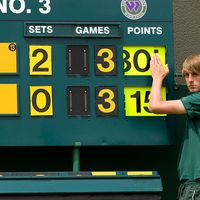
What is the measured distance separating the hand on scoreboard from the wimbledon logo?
372mm

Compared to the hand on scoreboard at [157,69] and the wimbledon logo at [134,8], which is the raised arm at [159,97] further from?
the wimbledon logo at [134,8]

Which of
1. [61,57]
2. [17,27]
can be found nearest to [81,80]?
[61,57]

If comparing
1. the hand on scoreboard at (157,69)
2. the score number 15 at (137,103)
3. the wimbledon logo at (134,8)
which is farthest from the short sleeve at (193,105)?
the wimbledon logo at (134,8)

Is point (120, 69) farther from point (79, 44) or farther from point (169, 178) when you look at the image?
point (169, 178)

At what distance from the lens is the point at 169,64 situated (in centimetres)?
551

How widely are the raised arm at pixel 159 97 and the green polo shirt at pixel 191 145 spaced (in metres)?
0.06

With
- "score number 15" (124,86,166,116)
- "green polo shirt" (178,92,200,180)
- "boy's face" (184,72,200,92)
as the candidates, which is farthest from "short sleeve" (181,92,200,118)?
"score number 15" (124,86,166,116)

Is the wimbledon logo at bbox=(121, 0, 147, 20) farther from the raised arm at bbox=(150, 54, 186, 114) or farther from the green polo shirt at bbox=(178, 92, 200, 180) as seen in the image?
the green polo shirt at bbox=(178, 92, 200, 180)

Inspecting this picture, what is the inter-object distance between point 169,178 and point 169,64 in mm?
978

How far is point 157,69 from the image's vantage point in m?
5.25

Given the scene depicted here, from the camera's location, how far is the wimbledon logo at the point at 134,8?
218 inches

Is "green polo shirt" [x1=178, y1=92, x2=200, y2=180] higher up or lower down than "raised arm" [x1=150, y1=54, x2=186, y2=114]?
lower down

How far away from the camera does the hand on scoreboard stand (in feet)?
17.1

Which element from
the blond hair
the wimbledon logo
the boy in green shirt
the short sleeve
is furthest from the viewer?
the wimbledon logo
